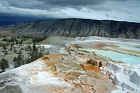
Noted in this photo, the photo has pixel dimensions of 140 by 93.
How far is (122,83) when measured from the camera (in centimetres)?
1864

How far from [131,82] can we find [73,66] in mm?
6370

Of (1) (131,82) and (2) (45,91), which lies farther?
(1) (131,82)

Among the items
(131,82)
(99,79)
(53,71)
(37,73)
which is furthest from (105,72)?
(37,73)

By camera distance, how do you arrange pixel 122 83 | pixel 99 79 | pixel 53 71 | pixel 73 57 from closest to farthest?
1. pixel 122 83
2. pixel 99 79
3. pixel 53 71
4. pixel 73 57

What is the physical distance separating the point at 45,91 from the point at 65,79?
106 inches

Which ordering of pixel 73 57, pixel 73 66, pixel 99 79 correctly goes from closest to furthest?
pixel 99 79
pixel 73 66
pixel 73 57

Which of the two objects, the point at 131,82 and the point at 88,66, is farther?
the point at 88,66

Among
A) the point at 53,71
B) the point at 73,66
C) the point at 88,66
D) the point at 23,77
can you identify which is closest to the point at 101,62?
the point at 88,66

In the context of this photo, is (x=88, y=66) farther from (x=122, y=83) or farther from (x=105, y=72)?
(x=122, y=83)

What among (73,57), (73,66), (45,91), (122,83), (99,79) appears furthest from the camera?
(73,57)

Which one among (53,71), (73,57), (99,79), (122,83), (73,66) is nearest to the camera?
(122,83)

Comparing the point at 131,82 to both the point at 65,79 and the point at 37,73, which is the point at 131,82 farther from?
the point at 37,73

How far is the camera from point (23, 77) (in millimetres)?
19578

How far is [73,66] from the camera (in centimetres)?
2303
